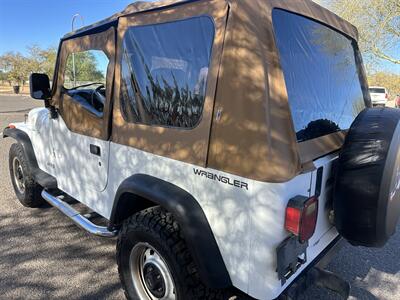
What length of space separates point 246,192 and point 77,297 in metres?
1.80

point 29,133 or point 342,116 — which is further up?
point 342,116

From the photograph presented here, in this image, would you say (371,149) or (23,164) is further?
(23,164)

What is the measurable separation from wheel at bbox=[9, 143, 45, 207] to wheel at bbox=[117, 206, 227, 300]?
216 centimetres

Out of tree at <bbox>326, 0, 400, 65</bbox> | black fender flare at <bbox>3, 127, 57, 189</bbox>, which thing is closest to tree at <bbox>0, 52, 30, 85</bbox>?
tree at <bbox>326, 0, 400, 65</bbox>

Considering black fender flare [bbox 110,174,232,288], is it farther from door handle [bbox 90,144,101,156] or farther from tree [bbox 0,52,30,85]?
tree [bbox 0,52,30,85]

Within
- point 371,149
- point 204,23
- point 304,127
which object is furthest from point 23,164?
point 371,149

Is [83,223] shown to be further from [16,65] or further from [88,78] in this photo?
[16,65]

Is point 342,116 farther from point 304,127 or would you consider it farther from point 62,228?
point 62,228

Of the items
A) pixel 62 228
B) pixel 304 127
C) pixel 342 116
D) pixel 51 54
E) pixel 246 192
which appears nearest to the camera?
pixel 246 192

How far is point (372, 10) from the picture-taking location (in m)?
14.5

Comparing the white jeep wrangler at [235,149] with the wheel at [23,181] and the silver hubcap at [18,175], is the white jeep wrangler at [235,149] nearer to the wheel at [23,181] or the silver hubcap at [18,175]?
the wheel at [23,181]

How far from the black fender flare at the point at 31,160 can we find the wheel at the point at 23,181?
8 centimetres

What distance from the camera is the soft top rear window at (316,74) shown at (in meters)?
1.94

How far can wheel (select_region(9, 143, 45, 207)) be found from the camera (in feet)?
13.2
